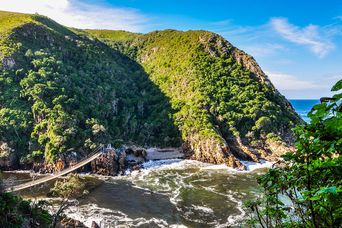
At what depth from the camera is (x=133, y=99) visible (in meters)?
85.8

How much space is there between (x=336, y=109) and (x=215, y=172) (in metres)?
51.7

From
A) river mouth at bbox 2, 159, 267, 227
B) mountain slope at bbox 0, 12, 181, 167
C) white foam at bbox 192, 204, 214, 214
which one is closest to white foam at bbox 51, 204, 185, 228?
river mouth at bbox 2, 159, 267, 227

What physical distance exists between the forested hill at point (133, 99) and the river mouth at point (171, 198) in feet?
27.8

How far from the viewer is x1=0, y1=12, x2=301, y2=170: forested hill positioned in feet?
192

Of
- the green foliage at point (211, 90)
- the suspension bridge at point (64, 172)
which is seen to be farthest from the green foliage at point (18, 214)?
the green foliage at point (211, 90)

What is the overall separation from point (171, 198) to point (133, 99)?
48.2 m

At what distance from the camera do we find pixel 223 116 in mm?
73438

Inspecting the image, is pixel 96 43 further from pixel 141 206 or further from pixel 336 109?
pixel 336 109

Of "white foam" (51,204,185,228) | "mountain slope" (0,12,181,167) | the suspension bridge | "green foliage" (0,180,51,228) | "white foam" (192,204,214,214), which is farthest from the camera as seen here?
"mountain slope" (0,12,181,167)

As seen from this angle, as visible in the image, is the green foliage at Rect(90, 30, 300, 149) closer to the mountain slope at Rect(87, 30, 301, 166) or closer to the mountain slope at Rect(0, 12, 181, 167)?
the mountain slope at Rect(87, 30, 301, 166)

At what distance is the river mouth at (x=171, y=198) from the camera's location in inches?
1342

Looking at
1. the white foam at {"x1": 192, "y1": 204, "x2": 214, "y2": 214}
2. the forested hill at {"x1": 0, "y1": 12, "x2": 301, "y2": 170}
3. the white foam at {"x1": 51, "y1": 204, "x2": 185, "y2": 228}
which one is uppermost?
the forested hill at {"x1": 0, "y1": 12, "x2": 301, "y2": 170}

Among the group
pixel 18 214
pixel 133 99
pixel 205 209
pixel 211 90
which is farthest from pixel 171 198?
pixel 133 99

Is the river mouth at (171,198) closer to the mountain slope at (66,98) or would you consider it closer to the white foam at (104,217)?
the white foam at (104,217)
